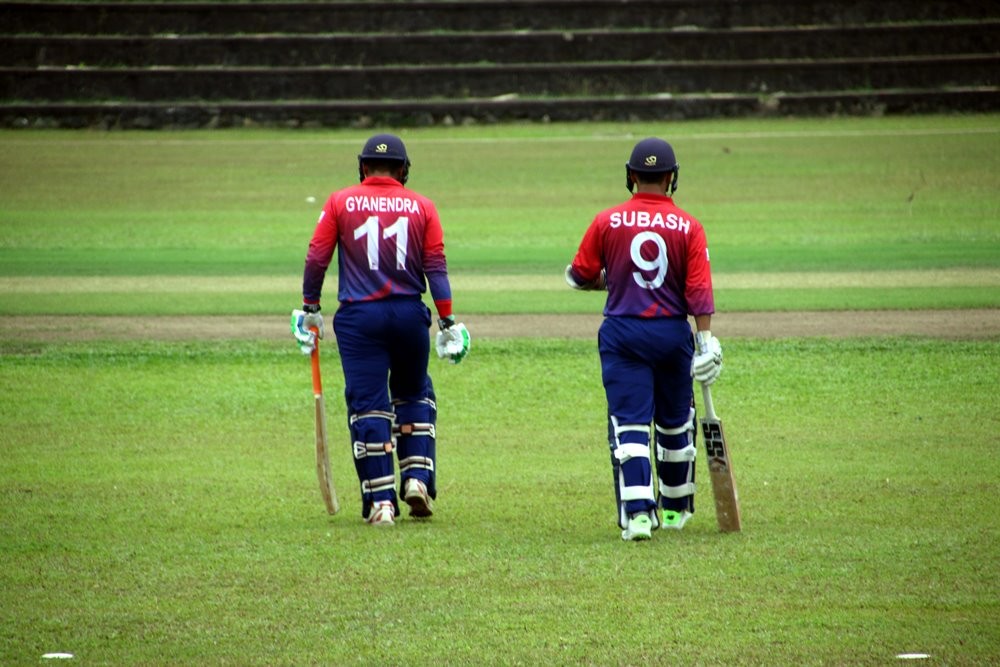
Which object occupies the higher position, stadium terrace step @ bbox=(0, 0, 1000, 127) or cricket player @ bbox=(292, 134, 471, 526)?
stadium terrace step @ bbox=(0, 0, 1000, 127)

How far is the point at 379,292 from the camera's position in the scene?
304 inches

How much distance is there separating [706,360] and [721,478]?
1.86ft

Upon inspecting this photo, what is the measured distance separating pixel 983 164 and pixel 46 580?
25643 millimetres

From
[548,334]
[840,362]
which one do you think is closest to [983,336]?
[840,362]

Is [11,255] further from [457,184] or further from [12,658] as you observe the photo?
[12,658]

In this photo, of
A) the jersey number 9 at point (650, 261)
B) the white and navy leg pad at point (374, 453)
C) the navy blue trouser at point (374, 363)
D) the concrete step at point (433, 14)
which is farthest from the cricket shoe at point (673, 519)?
the concrete step at point (433, 14)

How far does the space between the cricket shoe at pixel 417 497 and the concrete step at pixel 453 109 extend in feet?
86.1

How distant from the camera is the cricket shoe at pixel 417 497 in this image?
7.78 meters

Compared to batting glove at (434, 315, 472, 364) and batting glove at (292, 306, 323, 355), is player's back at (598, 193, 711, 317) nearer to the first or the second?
batting glove at (434, 315, 472, 364)

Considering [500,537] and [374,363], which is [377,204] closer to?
[374,363]

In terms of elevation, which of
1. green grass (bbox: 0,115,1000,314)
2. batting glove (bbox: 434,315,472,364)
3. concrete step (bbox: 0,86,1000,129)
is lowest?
batting glove (bbox: 434,315,472,364)

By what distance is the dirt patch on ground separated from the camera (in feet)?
50.3

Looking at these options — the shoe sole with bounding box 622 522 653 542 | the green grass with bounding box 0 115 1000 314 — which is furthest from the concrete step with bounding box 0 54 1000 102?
the shoe sole with bounding box 622 522 653 542

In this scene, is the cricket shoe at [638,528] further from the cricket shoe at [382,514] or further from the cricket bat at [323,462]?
the cricket bat at [323,462]
